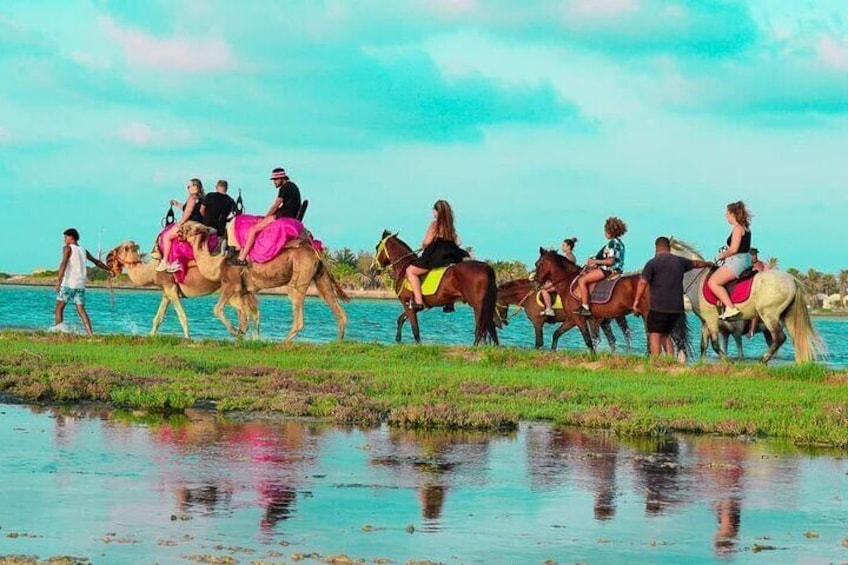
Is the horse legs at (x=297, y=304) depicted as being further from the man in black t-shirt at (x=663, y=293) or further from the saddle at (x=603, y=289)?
the man in black t-shirt at (x=663, y=293)

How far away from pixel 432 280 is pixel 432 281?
2 centimetres

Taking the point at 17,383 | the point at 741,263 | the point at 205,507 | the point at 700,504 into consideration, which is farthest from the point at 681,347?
the point at 205,507

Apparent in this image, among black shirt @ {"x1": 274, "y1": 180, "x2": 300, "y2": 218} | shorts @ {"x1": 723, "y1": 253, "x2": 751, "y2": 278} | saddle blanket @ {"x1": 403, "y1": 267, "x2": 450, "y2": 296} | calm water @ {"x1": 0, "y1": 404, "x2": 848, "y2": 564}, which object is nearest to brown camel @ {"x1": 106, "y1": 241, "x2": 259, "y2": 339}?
black shirt @ {"x1": 274, "y1": 180, "x2": 300, "y2": 218}

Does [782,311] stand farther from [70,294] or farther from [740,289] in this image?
[70,294]

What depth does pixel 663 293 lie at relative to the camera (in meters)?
21.6

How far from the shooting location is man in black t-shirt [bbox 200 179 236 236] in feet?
82.7

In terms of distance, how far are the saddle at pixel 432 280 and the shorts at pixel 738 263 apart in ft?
16.9

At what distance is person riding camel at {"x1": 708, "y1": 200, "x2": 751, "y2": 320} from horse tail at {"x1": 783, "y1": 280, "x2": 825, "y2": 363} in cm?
84

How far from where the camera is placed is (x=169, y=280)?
83.7ft

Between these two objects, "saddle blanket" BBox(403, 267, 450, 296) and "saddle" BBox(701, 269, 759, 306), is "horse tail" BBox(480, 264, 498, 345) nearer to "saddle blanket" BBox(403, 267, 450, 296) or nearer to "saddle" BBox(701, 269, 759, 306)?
"saddle blanket" BBox(403, 267, 450, 296)

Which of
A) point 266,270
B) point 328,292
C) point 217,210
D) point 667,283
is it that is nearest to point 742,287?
point 667,283

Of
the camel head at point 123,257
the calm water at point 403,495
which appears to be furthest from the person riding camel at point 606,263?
the calm water at point 403,495

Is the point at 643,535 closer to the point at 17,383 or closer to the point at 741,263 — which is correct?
the point at 17,383

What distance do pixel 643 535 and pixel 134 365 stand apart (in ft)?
36.2
